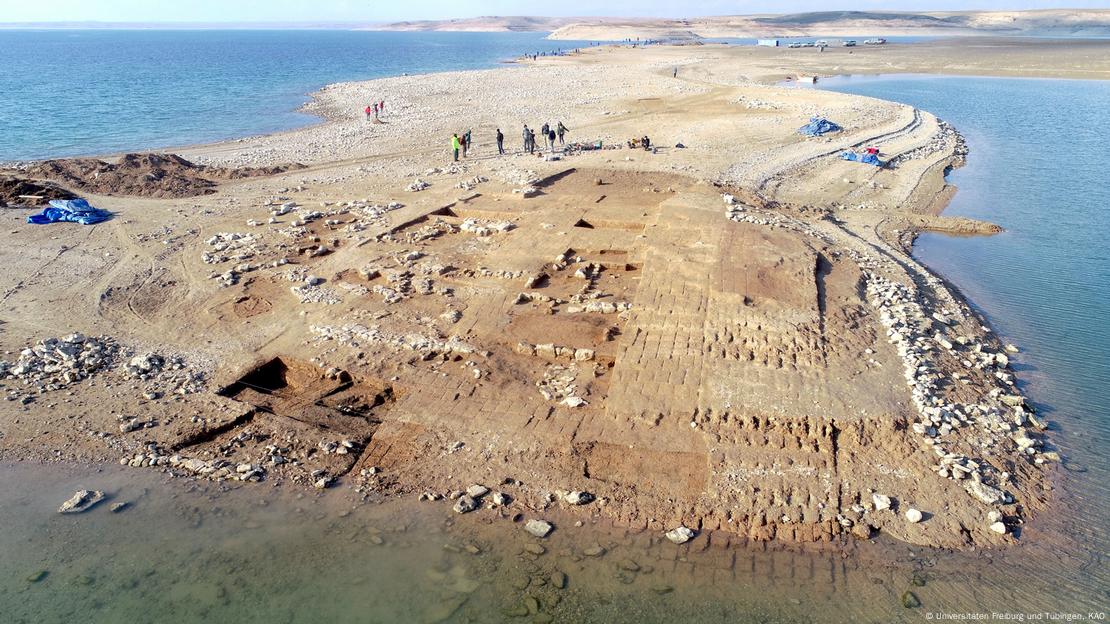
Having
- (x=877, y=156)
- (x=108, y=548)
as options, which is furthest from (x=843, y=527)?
(x=877, y=156)

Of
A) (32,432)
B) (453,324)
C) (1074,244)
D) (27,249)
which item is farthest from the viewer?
(1074,244)

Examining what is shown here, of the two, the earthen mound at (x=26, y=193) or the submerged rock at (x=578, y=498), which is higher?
the earthen mound at (x=26, y=193)

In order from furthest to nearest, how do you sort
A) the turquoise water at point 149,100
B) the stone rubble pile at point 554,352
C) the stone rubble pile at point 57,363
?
the turquoise water at point 149,100 → the stone rubble pile at point 554,352 → the stone rubble pile at point 57,363

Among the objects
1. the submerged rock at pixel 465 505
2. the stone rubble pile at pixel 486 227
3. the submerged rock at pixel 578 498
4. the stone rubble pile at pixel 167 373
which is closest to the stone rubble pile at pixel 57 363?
the stone rubble pile at pixel 167 373

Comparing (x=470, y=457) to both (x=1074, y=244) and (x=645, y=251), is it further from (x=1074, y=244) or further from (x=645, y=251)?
(x=1074, y=244)

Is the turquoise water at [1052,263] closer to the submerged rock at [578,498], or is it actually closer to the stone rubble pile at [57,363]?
the submerged rock at [578,498]
